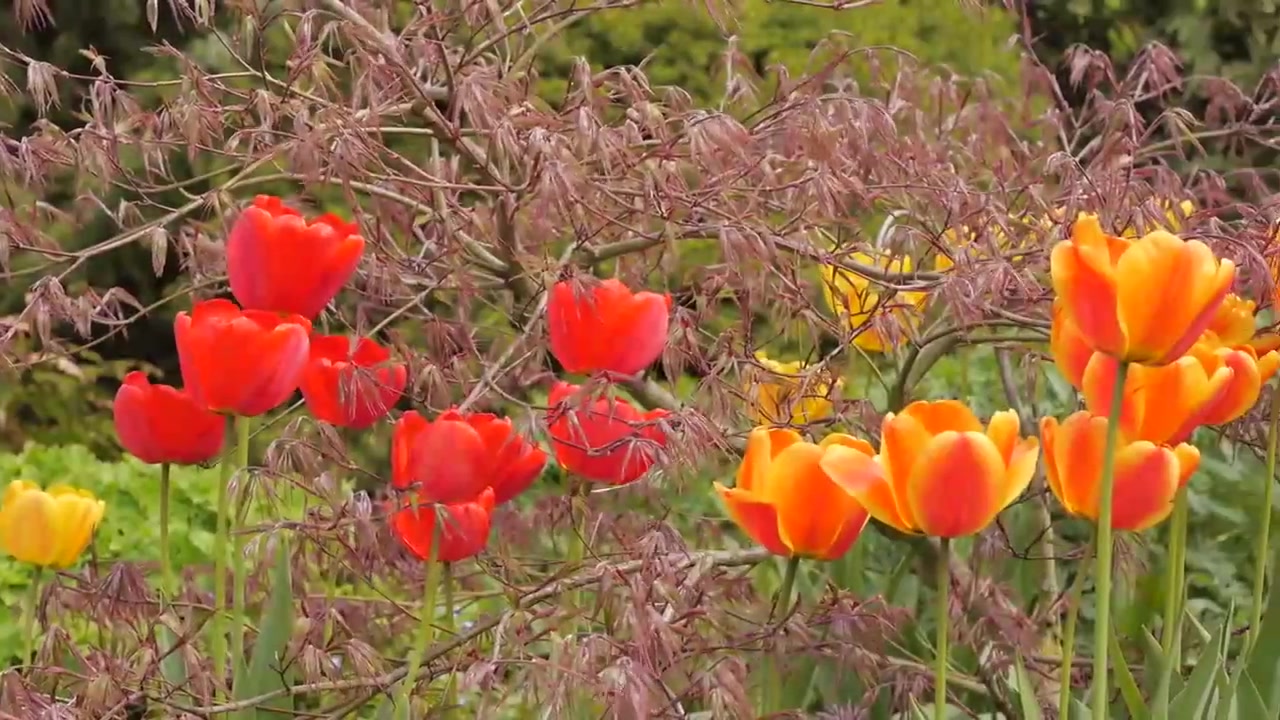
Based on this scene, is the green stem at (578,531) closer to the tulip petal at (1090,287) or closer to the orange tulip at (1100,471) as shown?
the orange tulip at (1100,471)

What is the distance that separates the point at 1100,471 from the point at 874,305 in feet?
2.64

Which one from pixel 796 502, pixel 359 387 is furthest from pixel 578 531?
pixel 796 502

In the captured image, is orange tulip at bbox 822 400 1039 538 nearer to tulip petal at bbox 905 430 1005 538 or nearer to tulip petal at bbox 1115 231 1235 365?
tulip petal at bbox 905 430 1005 538

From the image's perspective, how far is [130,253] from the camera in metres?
5.94

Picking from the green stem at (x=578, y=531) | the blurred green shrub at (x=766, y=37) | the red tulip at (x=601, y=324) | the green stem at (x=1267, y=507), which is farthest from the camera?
the blurred green shrub at (x=766, y=37)

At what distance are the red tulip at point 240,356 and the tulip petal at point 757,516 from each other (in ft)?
1.35

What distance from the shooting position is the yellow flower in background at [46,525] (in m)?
2.05

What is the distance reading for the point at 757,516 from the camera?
1483mm

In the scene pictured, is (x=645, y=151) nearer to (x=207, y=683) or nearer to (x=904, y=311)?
(x=904, y=311)

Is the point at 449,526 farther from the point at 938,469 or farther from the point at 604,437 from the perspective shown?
the point at 938,469

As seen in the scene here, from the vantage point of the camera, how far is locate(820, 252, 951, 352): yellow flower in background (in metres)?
2.04

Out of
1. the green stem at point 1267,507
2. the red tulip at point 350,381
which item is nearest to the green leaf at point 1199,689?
the green stem at point 1267,507

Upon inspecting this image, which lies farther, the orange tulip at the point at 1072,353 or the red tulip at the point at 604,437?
the red tulip at the point at 604,437

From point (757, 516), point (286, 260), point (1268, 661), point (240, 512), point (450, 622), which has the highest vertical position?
point (286, 260)
